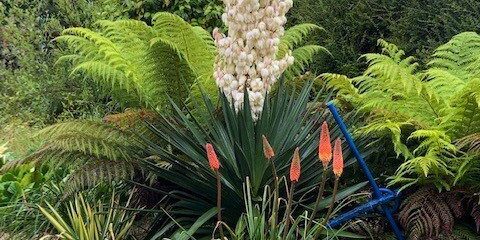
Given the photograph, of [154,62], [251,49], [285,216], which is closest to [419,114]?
[251,49]

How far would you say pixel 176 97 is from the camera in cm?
430

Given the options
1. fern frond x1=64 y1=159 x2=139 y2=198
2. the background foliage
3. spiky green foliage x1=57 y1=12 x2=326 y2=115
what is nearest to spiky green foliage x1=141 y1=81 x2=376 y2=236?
fern frond x1=64 y1=159 x2=139 y2=198

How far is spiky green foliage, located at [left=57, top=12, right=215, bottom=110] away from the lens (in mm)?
4145

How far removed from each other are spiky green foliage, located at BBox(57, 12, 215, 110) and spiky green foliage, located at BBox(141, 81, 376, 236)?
24.6 inches

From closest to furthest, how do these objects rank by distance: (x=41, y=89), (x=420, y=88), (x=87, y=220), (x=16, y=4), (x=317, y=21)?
(x=420, y=88) → (x=87, y=220) → (x=317, y=21) → (x=41, y=89) → (x=16, y=4)

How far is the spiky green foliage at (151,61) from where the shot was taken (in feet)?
13.6

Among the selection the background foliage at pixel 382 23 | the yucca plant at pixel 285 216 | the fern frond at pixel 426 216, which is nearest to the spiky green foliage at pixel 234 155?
the yucca plant at pixel 285 216

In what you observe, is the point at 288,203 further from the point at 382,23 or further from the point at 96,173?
the point at 382,23

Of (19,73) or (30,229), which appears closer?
(30,229)

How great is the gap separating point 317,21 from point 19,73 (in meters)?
4.16

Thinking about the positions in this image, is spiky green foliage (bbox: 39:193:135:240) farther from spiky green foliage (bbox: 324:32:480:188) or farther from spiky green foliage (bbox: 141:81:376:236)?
spiky green foliage (bbox: 324:32:480:188)

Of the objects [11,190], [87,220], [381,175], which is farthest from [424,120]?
[11,190]

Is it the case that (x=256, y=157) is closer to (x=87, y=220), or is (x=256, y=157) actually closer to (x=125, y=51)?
(x=87, y=220)

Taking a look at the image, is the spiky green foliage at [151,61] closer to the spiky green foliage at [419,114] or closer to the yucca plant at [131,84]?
the yucca plant at [131,84]
